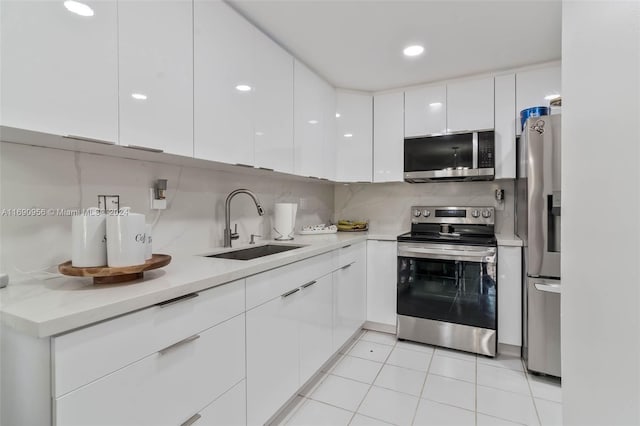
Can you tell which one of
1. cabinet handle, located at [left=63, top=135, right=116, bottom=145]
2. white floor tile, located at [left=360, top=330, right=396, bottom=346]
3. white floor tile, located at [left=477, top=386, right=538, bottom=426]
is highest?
cabinet handle, located at [left=63, top=135, right=116, bottom=145]

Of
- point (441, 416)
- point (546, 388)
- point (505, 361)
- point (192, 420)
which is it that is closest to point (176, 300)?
point (192, 420)

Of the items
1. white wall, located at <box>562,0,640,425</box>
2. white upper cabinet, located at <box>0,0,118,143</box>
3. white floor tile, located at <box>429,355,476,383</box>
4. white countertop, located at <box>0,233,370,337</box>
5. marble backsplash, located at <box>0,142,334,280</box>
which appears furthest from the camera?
white floor tile, located at <box>429,355,476,383</box>

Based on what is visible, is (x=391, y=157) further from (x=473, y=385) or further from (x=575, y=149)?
(x=575, y=149)

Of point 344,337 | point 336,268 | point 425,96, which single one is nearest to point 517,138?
point 425,96

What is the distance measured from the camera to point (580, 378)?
2.13 feet

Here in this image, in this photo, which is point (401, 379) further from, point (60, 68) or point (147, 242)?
point (60, 68)

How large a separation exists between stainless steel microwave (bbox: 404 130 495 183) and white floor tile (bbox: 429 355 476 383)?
4.66ft

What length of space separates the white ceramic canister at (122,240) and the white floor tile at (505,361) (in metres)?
2.37

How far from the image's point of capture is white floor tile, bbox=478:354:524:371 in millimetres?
2189

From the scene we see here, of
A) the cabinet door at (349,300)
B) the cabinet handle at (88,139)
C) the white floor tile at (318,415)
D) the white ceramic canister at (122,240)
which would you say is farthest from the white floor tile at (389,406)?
the cabinet handle at (88,139)

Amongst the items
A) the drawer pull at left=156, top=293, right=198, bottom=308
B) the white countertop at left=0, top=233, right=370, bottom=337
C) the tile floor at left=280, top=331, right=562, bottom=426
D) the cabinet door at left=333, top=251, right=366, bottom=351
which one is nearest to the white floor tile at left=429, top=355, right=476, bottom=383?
the tile floor at left=280, top=331, right=562, bottom=426

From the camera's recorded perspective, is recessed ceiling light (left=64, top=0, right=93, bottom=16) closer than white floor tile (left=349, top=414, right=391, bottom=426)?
Yes

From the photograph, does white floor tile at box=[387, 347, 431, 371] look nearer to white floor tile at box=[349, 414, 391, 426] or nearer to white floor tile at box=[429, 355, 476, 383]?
white floor tile at box=[429, 355, 476, 383]

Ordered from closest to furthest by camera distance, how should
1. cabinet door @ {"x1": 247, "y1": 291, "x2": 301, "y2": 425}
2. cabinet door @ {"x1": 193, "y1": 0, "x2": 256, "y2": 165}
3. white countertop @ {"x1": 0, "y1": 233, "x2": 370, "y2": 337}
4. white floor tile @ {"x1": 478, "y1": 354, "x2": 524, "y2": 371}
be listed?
white countertop @ {"x1": 0, "y1": 233, "x2": 370, "y2": 337}, cabinet door @ {"x1": 247, "y1": 291, "x2": 301, "y2": 425}, cabinet door @ {"x1": 193, "y1": 0, "x2": 256, "y2": 165}, white floor tile @ {"x1": 478, "y1": 354, "x2": 524, "y2": 371}
